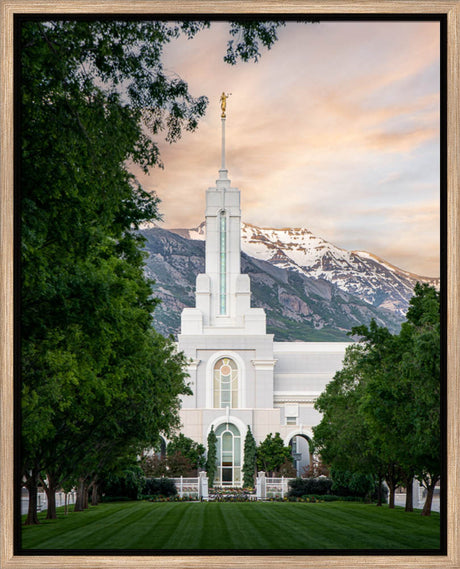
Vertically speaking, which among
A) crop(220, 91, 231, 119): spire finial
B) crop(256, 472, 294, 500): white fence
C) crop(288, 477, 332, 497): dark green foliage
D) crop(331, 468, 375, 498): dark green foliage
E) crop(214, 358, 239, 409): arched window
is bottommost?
crop(256, 472, 294, 500): white fence

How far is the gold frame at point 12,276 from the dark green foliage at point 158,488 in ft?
121

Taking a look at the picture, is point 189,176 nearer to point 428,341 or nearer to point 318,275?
point 318,275

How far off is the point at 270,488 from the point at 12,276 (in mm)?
42681

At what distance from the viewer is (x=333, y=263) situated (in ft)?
40.1

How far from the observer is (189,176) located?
38.7 ft

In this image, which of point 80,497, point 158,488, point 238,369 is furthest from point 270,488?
point 80,497

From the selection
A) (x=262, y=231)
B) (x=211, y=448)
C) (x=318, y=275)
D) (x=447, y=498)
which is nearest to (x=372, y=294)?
(x=318, y=275)

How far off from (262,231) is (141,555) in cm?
517

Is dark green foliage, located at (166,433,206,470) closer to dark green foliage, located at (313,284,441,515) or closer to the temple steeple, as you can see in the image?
the temple steeple

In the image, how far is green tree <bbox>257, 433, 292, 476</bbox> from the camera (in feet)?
191

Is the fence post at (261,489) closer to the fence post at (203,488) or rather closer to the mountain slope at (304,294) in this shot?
the fence post at (203,488)

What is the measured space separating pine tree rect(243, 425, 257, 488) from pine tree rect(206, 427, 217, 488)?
215 cm

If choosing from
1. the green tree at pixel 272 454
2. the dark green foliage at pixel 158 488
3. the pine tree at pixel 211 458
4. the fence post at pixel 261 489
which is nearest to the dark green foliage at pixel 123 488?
the dark green foliage at pixel 158 488

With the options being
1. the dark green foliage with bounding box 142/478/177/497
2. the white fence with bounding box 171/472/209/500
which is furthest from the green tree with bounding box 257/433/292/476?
the dark green foliage with bounding box 142/478/177/497
